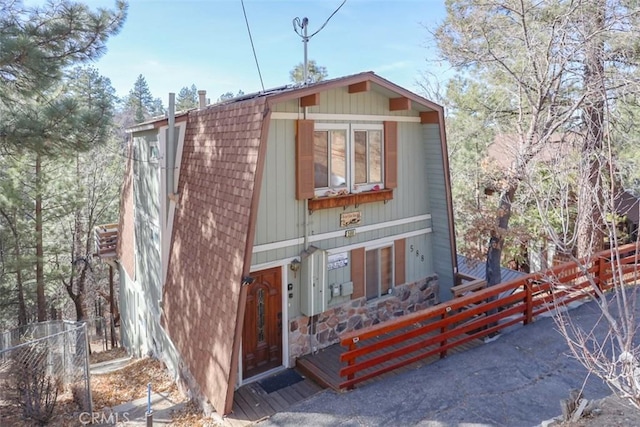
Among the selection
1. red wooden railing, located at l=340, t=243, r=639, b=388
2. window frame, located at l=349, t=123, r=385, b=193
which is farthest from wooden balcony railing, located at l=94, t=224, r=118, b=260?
red wooden railing, located at l=340, t=243, r=639, b=388

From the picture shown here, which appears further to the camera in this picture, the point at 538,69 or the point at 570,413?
the point at 538,69

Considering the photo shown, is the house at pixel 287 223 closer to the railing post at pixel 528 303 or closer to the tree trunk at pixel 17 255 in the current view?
the railing post at pixel 528 303

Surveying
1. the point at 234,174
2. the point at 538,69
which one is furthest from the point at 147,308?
the point at 538,69

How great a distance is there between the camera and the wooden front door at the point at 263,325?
6.95m

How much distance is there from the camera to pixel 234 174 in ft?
21.4

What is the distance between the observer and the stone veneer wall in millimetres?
7465

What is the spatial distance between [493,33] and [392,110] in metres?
3.03

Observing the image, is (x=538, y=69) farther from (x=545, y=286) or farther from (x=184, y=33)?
(x=184, y=33)

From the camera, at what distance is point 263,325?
714 centimetres

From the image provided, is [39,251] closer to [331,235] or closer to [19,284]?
[19,284]

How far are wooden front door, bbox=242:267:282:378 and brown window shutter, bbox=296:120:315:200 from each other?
1.42m

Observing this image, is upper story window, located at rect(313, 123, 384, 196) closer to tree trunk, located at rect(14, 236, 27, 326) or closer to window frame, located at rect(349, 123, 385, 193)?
window frame, located at rect(349, 123, 385, 193)

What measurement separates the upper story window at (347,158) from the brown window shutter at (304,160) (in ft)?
0.74

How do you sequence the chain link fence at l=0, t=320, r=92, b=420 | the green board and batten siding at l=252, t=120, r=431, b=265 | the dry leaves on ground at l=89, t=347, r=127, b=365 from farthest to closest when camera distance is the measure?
1. the dry leaves on ground at l=89, t=347, r=127, b=365
2. the green board and batten siding at l=252, t=120, r=431, b=265
3. the chain link fence at l=0, t=320, r=92, b=420
